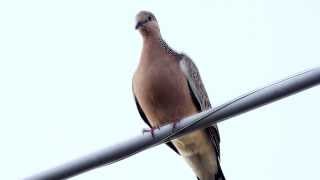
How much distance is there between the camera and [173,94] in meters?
6.36

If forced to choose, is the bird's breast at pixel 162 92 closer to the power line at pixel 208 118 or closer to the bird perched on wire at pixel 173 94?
the bird perched on wire at pixel 173 94

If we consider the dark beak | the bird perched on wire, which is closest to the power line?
the bird perched on wire

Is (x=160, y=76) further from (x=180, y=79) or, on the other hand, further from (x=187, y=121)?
(x=187, y=121)

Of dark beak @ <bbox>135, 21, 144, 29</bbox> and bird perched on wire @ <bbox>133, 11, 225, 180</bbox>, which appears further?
dark beak @ <bbox>135, 21, 144, 29</bbox>

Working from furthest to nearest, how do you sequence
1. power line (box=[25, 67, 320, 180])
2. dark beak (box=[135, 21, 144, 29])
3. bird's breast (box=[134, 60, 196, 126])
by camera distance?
dark beak (box=[135, 21, 144, 29]) < bird's breast (box=[134, 60, 196, 126]) < power line (box=[25, 67, 320, 180])

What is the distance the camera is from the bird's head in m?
6.69

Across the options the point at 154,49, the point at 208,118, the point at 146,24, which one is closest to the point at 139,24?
the point at 146,24

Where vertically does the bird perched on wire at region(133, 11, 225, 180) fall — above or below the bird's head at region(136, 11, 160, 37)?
below

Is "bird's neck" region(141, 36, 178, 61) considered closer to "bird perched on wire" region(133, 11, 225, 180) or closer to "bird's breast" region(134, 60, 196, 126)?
"bird perched on wire" region(133, 11, 225, 180)

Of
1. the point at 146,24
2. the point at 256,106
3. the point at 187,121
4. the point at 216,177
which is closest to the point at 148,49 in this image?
the point at 146,24

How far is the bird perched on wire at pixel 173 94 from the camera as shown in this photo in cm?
630

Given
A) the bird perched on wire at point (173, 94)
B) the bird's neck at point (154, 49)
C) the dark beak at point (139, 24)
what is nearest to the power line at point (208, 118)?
the bird perched on wire at point (173, 94)

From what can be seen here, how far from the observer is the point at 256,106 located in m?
3.65

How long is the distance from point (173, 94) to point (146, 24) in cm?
79
